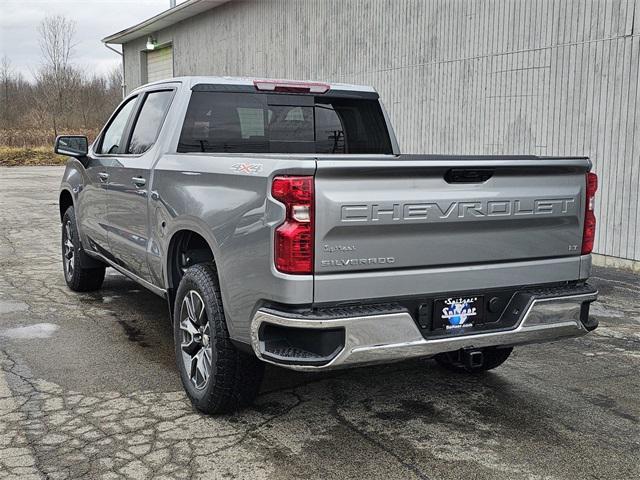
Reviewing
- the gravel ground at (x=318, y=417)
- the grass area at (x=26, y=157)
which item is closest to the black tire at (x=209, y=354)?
the gravel ground at (x=318, y=417)

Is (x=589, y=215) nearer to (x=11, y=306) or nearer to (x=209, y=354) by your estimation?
(x=209, y=354)

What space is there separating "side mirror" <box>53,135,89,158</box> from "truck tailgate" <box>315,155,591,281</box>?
3689mm

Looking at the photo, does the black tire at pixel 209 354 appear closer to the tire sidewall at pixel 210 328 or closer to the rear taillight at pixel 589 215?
the tire sidewall at pixel 210 328

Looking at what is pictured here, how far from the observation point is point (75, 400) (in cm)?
445

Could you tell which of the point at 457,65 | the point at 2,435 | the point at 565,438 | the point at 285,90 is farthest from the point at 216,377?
the point at 457,65

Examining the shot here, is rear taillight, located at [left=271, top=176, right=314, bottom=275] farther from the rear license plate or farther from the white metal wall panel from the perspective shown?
the white metal wall panel

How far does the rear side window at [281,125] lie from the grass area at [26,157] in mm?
33499

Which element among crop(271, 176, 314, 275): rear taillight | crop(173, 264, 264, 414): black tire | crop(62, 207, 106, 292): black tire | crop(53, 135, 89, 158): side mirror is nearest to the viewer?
crop(271, 176, 314, 275): rear taillight

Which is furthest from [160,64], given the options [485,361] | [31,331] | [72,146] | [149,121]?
[485,361]

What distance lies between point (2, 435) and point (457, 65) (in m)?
9.18

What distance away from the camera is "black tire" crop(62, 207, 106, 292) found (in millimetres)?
7168

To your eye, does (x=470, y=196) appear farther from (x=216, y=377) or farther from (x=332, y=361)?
(x=216, y=377)

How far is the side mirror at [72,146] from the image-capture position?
6539mm

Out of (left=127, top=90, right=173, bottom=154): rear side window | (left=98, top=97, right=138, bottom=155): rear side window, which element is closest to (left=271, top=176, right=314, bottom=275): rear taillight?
(left=127, top=90, right=173, bottom=154): rear side window
